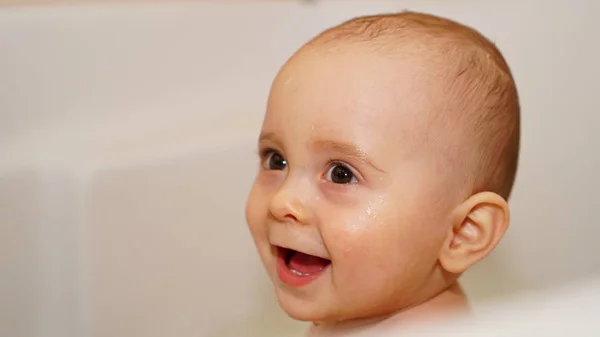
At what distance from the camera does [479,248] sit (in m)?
0.76

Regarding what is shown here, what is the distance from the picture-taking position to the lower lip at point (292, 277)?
0.73 meters

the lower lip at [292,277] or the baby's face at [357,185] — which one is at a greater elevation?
the baby's face at [357,185]

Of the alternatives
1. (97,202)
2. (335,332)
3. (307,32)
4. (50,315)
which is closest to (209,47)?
(307,32)

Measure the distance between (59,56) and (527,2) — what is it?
758mm

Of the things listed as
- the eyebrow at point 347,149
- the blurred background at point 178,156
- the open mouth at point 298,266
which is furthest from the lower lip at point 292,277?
the blurred background at point 178,156

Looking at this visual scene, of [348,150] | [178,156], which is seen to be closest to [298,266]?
[348,150]

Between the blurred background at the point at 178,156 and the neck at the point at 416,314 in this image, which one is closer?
the neck at the point at 416,314

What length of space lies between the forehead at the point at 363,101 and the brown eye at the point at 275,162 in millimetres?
43

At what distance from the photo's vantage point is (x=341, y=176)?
717mm

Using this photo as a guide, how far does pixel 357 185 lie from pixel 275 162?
0.10m

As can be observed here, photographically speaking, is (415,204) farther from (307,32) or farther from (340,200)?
(307,32)

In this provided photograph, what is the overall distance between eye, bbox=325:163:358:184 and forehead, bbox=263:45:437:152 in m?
0.03

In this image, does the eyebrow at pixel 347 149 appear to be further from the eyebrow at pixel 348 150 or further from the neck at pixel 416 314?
the neck at pixel 416 314

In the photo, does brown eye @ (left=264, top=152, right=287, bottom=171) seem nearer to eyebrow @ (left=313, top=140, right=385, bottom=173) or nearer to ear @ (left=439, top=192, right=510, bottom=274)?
eyebrow @ (left=313, top=140, right=385, bottom=173)
